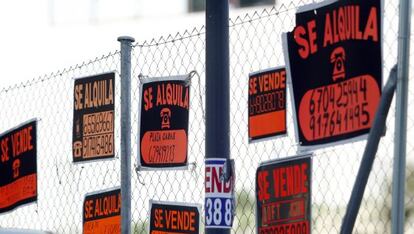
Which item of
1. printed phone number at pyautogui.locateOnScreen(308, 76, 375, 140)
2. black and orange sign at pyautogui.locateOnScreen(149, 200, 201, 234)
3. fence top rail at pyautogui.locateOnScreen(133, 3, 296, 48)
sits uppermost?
fence top rail at pyautogui.locateOnScreen(133, 3, 296, 48)

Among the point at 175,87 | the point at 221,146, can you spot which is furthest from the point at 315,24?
the point at 175,87

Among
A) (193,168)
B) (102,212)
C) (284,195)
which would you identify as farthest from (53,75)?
(284,195)

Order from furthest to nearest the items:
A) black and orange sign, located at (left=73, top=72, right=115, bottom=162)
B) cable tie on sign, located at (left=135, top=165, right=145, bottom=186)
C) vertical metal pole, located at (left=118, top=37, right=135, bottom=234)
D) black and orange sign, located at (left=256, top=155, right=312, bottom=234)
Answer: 1. black and orange sign, located at (left=73, top=72, right=115, bottom=162)
2. cable tie on sign, located at (left=135, top=165, right=145, bottom=186)
3. vertical metal pole, located at (left=118, top=37, right=135, bottom=234)
4. black and orange sign, located at (left=256, top=155, right=312, bottom=234)

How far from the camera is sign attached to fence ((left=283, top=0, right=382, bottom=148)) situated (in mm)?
3615

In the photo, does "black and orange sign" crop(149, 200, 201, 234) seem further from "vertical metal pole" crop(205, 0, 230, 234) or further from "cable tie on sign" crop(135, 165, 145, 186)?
"vertical metal pole" crop(205, 0, 230, 234)

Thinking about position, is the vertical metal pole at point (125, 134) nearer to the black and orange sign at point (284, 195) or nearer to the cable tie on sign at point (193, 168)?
the cable tie on sign at point (193, 168)

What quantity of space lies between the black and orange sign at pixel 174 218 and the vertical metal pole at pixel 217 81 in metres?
0.32

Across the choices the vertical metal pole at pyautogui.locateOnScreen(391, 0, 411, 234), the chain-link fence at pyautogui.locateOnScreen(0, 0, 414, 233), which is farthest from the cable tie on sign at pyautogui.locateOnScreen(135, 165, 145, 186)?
the vertical metal pole at pyautogui.locateOnScreen(391, 0, 411, 234)

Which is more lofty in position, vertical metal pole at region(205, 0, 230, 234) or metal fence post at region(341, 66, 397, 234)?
vertical metal pole at region(205, 0, 230, 234)

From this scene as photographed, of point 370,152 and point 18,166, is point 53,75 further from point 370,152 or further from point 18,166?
point 370,152

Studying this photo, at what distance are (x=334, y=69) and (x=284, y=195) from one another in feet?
1.82

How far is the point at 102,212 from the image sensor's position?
5.04 m

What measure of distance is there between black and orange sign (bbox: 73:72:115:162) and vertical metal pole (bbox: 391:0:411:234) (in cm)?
200

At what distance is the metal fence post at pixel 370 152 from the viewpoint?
3.34 meters
